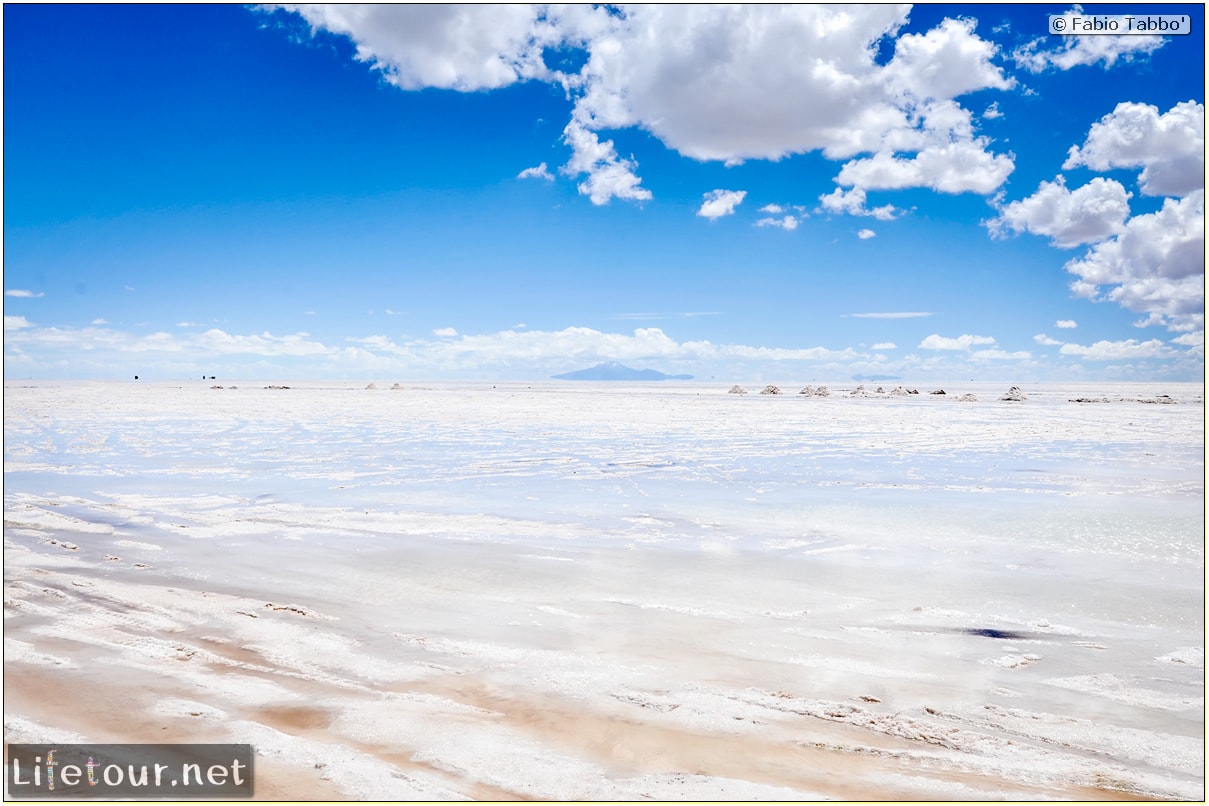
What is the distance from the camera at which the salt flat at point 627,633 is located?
409 centimetres

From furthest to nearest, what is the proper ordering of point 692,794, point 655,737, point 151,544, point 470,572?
1. point 151,544
2. point 470,572
3. point 655,737
4. point 692,794

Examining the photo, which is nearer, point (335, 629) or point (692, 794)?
point (692, 794)

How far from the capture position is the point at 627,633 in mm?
6000

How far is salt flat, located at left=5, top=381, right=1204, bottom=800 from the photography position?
409cm

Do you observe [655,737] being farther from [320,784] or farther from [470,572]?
[470,572]

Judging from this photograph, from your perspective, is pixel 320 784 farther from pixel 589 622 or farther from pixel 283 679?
pixel 589 622

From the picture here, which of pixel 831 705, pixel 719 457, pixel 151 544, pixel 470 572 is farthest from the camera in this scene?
pixel 719 457

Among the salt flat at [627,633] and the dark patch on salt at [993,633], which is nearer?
the salt flat at [627,633]

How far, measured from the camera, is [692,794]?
3801 mm

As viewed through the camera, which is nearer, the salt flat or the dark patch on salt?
the salt flat

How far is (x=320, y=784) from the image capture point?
381 cm

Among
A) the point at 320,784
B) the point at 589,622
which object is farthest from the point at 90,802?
the point at 589,622

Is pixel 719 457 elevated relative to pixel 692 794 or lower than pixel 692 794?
elevated

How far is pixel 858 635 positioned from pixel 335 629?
14.3 feet
